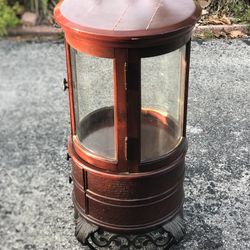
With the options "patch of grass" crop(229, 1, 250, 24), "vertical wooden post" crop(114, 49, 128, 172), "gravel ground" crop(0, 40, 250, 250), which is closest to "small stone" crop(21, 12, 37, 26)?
"gravel ground" crop(0, 40, 250, 250)

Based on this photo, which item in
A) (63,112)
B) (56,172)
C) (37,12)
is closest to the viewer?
(56,172)

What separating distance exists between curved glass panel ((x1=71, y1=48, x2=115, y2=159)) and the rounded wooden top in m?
0.20

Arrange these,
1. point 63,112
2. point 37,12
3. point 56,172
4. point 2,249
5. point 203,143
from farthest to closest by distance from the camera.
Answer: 1. point 37,12
2. point 63,112
3. point 203,143
4. point 56,172
5. point 2,249

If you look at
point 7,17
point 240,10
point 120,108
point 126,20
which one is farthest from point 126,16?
point 240,10

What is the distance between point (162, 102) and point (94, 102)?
0.38 meters

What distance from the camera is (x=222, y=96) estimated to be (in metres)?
4.58

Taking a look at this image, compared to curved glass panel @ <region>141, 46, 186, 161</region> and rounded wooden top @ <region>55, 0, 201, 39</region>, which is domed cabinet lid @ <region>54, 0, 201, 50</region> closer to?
A: rounded wooden top @ <region>55, 0, 201, 39</region>

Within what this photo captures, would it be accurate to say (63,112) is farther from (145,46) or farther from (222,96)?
(145,46)

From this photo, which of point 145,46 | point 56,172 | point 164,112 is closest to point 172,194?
point 164,112

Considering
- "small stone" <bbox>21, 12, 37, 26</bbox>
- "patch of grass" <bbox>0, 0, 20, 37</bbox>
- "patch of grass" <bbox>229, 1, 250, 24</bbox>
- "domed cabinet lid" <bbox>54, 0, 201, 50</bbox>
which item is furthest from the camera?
"patch of grass" <bbox>229, 1, 250, 24</bbox>

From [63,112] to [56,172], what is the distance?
2.70ft

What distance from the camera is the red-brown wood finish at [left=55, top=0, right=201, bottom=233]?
2283 millimetres

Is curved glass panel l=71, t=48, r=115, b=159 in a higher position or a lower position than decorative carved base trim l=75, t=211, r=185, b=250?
higher

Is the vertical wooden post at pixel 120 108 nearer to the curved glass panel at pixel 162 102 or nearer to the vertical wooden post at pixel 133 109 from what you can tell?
the vertical wooden post at pixel 133 109
